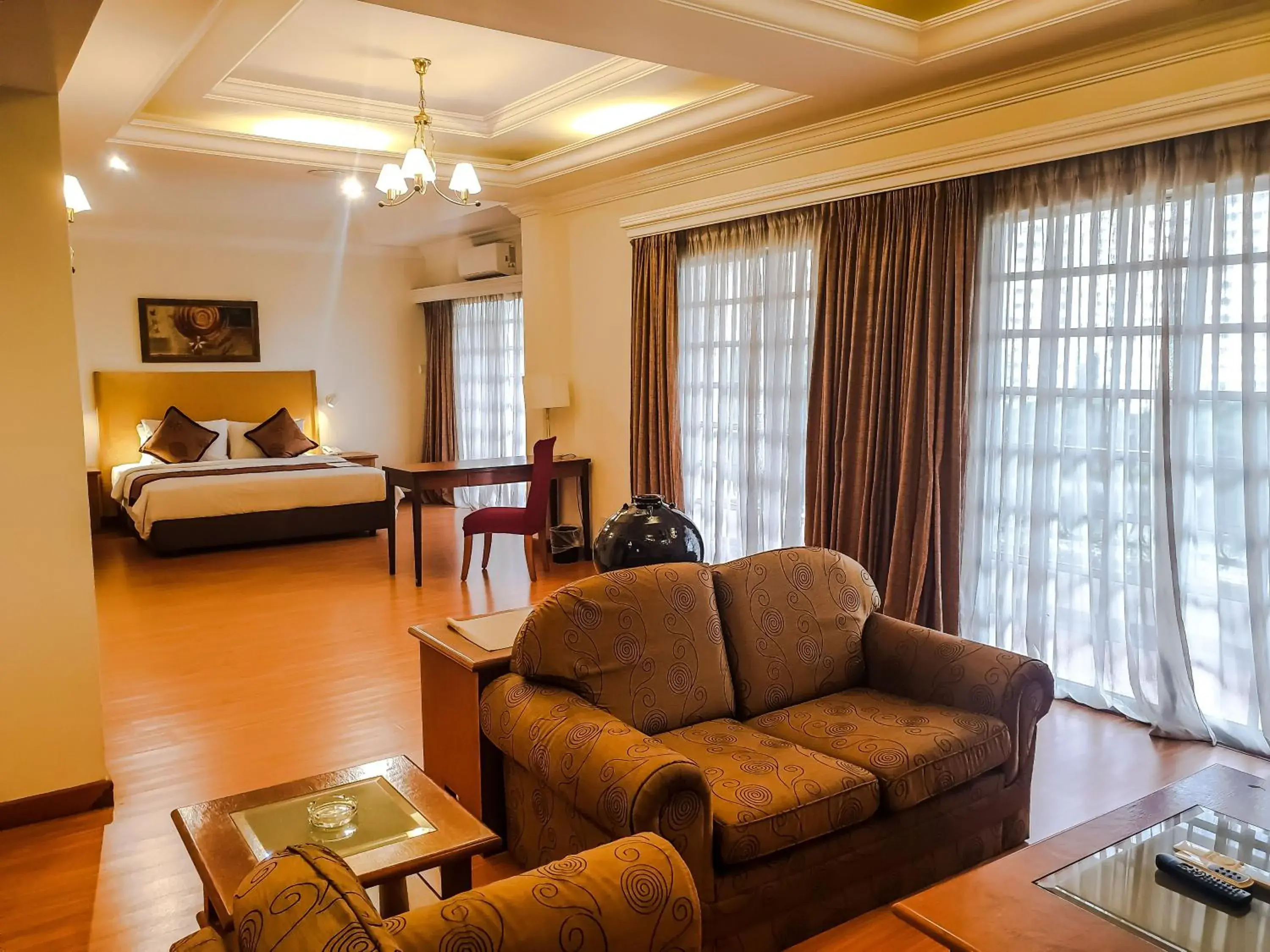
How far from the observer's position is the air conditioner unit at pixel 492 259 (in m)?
8.52

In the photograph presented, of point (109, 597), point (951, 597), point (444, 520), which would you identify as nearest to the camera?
point (951, 597)

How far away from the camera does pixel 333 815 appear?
6.56ft

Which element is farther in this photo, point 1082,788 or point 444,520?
point 444,520

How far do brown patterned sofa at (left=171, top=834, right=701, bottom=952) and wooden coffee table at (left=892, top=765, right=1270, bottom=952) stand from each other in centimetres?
63

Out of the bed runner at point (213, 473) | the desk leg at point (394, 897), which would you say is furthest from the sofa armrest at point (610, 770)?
the bed runner at point (213, 473)

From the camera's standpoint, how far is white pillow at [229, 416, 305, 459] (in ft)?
29.1

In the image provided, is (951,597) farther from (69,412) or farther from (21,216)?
(21,216)

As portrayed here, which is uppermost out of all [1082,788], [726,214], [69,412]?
[726,214]

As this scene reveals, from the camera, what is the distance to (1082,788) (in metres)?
3.23

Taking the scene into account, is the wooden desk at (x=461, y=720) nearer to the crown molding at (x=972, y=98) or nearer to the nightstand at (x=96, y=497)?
the crown molding at (x=972, y=98)

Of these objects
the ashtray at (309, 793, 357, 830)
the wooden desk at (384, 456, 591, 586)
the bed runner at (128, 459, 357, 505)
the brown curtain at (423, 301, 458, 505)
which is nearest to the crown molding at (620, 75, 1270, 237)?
the wooden desk at (384, 456, 591, 586)

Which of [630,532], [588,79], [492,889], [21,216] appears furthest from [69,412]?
[588,79]

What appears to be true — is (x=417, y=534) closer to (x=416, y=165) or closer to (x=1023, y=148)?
(x=416, y=165)

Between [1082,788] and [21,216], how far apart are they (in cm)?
390
